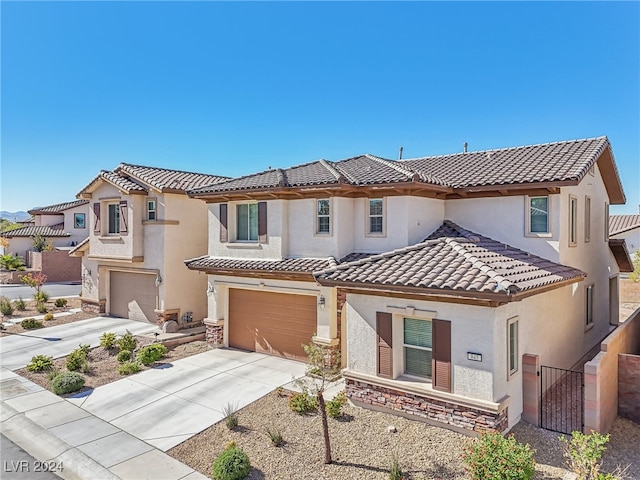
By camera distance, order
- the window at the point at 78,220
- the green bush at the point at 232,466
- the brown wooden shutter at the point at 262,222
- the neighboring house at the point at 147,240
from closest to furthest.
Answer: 1. the green bush at the point at 232,466
2. the brown wooden shutter at the point at 262,222
3. the neighboring house at the point at 147,240
4. the window at the point at 78,220

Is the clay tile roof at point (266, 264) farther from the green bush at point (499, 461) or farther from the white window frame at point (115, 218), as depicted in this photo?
the green bush at point (499, 461)

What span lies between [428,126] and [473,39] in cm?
834

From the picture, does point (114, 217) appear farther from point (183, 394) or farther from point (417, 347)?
point (417, 347)

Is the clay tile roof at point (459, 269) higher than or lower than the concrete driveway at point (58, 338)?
higher

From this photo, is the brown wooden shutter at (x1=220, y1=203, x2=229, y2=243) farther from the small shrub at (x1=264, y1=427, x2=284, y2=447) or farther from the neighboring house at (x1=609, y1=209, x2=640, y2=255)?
the neighboring house at (x1=609, y1=209, x2=640, y2=255)

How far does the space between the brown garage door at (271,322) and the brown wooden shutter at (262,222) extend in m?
2.17

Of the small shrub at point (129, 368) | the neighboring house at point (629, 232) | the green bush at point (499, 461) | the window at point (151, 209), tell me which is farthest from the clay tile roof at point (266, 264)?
the neighboring house at point (629, 232)

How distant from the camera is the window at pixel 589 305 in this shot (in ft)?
51.3

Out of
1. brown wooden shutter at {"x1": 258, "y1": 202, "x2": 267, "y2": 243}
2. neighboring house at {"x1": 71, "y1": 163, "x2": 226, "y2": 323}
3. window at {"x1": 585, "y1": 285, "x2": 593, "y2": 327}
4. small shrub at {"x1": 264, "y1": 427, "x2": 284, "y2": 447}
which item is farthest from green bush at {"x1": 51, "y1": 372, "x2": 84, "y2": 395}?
window at {"x1": 585, "y1": 285, "x2": 593, "y2": 327}

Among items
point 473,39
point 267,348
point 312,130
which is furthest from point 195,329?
point 473,39

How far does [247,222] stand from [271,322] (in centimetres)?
412

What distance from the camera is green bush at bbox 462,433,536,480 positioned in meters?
6.53

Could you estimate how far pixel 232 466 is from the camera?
750cm

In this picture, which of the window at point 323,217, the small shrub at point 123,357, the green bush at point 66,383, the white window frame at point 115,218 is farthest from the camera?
the white window frame at point 115,218
